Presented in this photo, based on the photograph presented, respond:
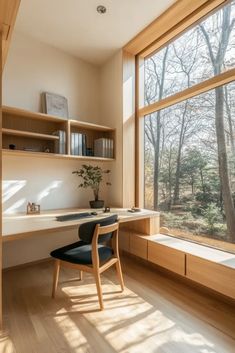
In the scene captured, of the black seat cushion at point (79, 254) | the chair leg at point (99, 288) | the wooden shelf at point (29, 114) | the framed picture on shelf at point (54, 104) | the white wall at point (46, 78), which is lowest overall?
the chair leg at point (99, 288)

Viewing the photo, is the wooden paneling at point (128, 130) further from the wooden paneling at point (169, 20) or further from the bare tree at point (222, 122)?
the bare tree at point (222, 122)

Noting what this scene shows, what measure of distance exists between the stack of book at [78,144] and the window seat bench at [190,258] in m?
1.27

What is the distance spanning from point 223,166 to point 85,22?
7.35 ft

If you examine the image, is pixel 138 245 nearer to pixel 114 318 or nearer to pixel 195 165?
pixel 114 318

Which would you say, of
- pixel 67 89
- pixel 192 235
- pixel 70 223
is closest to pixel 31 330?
pixel 70 223

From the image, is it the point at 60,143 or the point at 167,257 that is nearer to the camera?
the point at 167,257

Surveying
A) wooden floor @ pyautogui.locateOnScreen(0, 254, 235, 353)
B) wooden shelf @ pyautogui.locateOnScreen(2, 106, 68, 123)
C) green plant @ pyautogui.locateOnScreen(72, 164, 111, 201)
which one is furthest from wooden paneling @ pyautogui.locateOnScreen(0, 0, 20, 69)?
wooden floor @ pyautogui.locateOnScreen(0, 254, 235, 353)

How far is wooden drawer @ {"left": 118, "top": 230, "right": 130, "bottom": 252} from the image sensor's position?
9.49ft

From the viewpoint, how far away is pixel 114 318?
1.70 meters

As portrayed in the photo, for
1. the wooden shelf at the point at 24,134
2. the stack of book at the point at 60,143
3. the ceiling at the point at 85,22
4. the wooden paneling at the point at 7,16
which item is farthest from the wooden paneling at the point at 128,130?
the wooden paneling at the point at 7,16

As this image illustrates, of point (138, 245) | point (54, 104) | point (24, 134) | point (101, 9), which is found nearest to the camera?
point (101, 9)

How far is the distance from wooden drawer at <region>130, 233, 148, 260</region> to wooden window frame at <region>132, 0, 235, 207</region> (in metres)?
0.54

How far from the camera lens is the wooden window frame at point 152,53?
219 cm

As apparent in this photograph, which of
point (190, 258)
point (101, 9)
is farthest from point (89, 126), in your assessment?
point (190, 258)
